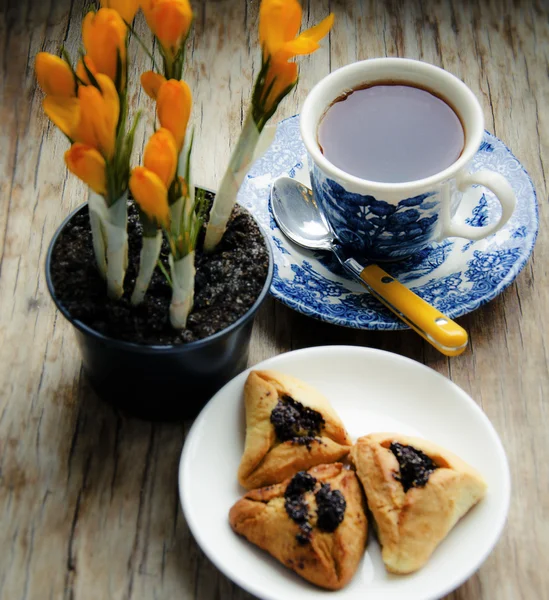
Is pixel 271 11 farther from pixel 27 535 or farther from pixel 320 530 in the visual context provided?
pixel 27 535

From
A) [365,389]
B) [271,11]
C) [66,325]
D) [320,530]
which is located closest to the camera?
[271,11]

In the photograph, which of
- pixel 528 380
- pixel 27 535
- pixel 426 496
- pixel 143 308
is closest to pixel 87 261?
pixel 143 308

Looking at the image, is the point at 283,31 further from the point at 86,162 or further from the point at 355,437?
the point at 355,437

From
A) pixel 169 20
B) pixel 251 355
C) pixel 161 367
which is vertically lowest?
pixel 251 355

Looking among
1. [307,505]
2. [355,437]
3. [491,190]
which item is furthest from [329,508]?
[491,190]

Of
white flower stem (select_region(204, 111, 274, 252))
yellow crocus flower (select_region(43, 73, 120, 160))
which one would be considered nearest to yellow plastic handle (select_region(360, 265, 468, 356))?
white flower stem (select_region(204, 111, 274, 252))

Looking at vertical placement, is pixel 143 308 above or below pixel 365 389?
above

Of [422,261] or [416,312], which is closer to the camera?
[416,312]
